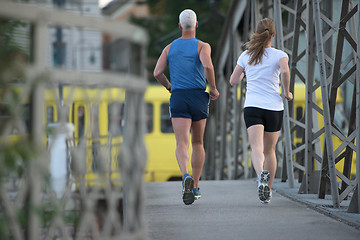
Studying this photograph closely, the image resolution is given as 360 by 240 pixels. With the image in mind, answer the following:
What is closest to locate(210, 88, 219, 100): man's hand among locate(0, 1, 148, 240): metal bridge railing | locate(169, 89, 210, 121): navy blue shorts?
locate(169, 89, 210, 121): navy blue shorts

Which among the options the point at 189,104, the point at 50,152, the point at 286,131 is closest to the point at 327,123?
the point at 189,104

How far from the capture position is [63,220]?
10.6ft

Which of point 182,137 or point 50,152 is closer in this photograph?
point 50,152

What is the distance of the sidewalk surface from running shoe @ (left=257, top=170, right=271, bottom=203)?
0.09 m

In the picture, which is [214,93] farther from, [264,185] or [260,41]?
[264,185]

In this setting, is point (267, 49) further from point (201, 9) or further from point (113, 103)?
point (201, 9)

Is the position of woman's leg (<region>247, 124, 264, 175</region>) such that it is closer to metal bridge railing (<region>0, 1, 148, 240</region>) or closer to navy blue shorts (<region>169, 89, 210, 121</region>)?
navy blue shorts (<region>169, 89, 210, 121</region>)

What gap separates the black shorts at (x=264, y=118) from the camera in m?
7.62

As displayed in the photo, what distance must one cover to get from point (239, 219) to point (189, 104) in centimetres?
158

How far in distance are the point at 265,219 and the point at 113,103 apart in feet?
10.6

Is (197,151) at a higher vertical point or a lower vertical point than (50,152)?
lower

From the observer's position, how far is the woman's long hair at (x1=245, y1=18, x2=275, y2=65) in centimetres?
766

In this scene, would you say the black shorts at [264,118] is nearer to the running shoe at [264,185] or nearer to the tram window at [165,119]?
the running shoe at [264,185]

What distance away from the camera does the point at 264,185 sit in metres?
7.42
